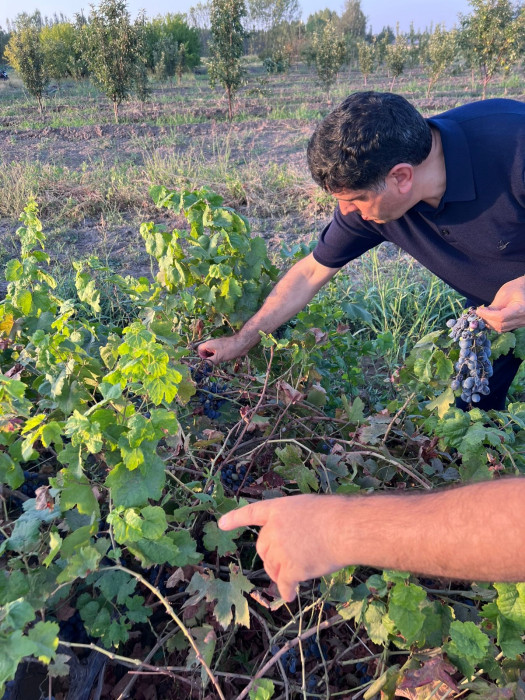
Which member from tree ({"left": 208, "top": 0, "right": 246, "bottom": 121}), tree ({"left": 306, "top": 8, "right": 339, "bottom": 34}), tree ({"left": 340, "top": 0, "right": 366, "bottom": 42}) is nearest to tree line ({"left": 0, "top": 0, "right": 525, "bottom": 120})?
tree ({"left": 208, "top": 0, "right": 246, "bottom": 121})

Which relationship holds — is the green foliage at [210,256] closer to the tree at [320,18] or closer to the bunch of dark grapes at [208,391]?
the bunch of dark grapes at [208,391]

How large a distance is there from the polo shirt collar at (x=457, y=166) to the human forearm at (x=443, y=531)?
63.4 inches

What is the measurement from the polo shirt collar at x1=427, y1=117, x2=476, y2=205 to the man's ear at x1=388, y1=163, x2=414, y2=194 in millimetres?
178

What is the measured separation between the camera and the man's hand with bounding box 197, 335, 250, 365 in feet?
6.63

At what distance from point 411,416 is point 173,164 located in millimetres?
7612

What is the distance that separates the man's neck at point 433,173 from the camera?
2.19 meters

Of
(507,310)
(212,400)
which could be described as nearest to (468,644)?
(507,310)

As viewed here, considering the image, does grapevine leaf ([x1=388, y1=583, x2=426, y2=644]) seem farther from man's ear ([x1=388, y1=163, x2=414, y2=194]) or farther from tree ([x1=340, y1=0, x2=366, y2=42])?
tree ([x1=340, y1=0, x2=366, y2=42])

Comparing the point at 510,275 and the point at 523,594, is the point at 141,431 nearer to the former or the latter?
the point at 523,594

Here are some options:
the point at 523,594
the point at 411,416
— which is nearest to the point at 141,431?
the point at 523,594

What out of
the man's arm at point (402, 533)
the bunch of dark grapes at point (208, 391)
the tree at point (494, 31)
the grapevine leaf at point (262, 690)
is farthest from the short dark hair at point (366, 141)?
the tree at point (494, 31)

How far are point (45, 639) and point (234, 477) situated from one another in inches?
28.9

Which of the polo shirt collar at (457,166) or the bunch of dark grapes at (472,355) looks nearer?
the bunch of dark grapes at (472,355)

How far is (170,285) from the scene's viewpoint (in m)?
1.94
